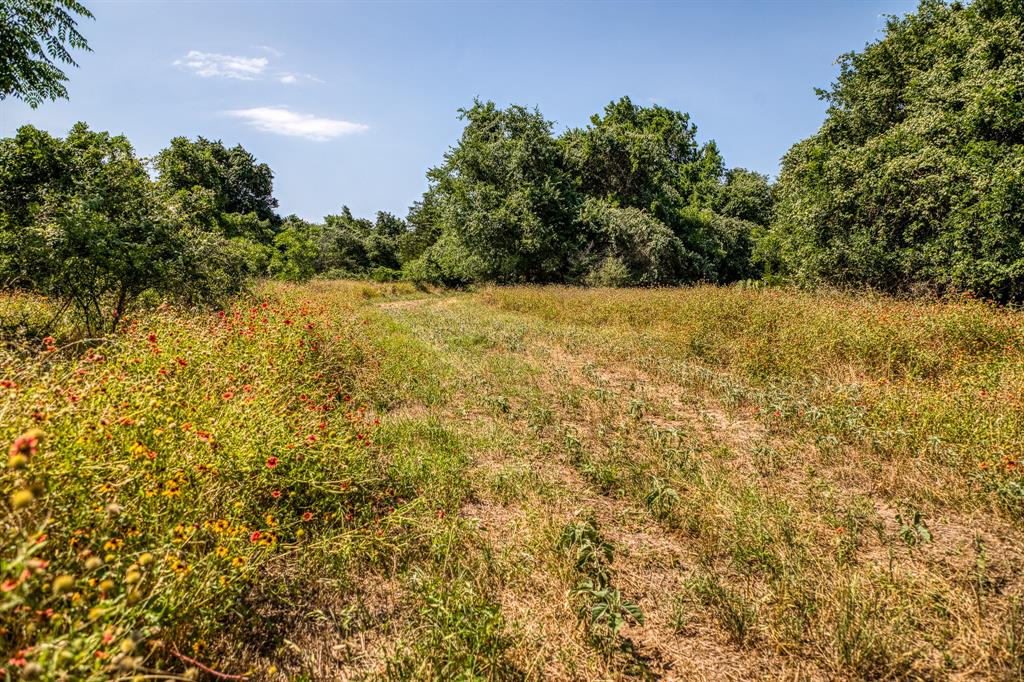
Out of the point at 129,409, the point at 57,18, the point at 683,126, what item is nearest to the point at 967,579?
the point at 129,409

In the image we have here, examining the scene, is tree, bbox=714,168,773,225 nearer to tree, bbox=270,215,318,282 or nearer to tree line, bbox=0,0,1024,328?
tree line, bbox=0,0,1024,328

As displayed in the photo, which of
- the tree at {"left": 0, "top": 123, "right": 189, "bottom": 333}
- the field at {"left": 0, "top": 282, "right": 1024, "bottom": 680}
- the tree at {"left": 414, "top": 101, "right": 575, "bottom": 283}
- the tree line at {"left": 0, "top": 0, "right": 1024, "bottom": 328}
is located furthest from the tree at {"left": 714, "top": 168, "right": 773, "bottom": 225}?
the tree at {"left": 0, "top": 123, "right": 189, "bottom": 333}

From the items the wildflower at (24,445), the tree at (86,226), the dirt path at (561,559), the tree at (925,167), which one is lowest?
the dirt path at (561,559)

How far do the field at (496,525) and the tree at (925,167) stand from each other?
7.10 m

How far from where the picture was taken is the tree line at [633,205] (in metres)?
7.28

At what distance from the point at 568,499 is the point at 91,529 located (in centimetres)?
316

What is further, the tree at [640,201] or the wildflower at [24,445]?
the tree at [640,201]

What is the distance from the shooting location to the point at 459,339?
36.0 feet

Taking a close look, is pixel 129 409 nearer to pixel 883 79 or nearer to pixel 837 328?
pixel 837 328

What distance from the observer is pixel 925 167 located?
13102 mm

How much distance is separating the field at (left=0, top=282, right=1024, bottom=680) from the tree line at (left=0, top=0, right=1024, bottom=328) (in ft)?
6.43

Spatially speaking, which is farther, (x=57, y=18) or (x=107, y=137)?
(x=107, y=137)

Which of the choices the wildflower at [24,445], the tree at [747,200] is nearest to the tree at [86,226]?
the wildflower at [24,445]

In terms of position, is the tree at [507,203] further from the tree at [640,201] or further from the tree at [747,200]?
the tree at [747,200]
